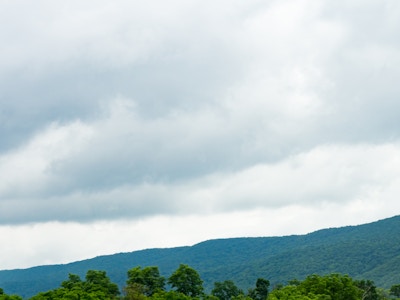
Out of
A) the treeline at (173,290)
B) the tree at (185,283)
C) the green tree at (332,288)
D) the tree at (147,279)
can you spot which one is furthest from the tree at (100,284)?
the green tree at (332,288)

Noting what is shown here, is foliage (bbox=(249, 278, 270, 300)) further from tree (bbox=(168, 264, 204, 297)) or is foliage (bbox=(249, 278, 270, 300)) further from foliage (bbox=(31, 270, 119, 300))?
foliage (bbox=(31, 270, 119, 300))

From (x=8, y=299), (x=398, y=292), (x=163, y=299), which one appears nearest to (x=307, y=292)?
(x=163, y=299)

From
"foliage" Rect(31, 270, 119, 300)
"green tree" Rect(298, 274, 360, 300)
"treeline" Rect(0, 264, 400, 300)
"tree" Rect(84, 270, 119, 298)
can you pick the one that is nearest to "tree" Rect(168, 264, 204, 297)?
"treeline" Rect(0, 264, 400, 300)

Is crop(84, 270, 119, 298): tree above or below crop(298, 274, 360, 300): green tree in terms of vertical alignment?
above

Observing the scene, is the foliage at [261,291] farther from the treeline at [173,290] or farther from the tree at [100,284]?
the tree at [100,284]

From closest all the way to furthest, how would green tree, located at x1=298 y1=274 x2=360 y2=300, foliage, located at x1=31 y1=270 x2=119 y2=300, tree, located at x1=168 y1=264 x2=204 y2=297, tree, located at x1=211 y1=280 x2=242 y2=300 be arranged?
foliage, located at x1=31 y1=270 x2=119 y2=300 → green tree, located at x1=298 y1=274 x2=360 y2=300 → tree, located at x1=168 y1=264 x2=204 y2=297 → tree, located at x1=211 y1=280 x2=242 y2=300

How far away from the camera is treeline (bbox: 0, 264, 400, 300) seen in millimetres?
94688

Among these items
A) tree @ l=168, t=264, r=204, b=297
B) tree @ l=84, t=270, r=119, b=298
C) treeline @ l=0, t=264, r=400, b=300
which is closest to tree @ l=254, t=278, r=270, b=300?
treeline @ l=0, t=264, r=400, b=300

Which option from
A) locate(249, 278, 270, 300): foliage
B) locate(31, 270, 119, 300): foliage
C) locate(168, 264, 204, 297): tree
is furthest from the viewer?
locate(249, 278, 270, 300): foliage

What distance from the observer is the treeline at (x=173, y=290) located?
94.7 metres

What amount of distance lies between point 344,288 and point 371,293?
37756 mm

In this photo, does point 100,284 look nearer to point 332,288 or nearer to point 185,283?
point 185,283

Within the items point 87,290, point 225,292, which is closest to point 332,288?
point 87,290

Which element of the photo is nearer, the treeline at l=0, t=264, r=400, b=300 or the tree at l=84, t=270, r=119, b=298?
the treeline at l=0, t=264, r=400, b=300
